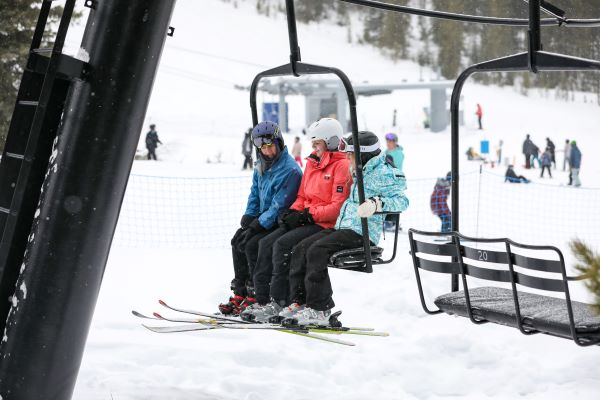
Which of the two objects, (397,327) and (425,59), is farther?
(425,59)

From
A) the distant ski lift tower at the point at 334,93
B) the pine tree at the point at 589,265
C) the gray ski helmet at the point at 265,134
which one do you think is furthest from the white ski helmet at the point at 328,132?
the distant ski lift tower at the point at 334,93

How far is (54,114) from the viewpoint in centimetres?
372

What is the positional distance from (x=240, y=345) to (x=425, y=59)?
51.0 ft

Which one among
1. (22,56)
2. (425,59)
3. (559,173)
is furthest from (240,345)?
(559,173)

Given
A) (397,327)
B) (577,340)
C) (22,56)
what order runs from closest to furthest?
1. (577,340)
2. (397,327)
3. (22,56)

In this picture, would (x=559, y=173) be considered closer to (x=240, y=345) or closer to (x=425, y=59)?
(x=425, y=59)

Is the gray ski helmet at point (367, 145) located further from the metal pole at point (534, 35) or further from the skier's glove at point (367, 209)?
the metal pole at point (534, 35)

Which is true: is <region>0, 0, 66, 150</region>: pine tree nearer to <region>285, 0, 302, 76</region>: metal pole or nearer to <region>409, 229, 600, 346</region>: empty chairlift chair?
<region>285, 0, 302, 76</region>: metal pole

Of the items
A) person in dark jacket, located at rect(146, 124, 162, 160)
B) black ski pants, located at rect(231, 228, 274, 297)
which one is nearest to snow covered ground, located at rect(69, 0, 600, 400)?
black ski pants, located at rect(231, 228, 274, 297)

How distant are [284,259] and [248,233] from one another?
0.47 meters

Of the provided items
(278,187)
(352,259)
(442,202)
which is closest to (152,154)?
(442,202)

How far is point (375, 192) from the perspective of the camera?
207 inches

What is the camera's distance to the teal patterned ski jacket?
5250 millimetres

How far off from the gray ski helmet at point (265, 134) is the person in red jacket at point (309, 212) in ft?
0.83
